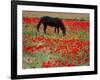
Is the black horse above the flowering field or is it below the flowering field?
above

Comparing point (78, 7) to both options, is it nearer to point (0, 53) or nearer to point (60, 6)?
point (60, 6)

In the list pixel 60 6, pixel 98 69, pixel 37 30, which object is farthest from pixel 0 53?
pixel 98 69

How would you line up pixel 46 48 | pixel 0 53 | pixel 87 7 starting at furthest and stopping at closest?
pixel 87 7
pixel 46 48
pixel 0 53

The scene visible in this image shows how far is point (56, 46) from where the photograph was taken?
2111 mm

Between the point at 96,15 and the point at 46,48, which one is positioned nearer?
the point at 46,48

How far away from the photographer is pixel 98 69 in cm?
228

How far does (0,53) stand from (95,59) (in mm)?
980

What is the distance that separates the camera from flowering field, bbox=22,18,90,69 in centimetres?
202

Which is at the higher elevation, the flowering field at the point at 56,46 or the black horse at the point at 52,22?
the black horse at the point at 52,22

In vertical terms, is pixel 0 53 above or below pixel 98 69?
above

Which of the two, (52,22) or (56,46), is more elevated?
(52,22)

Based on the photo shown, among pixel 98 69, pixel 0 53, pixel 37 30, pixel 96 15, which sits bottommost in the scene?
pixel 98 69

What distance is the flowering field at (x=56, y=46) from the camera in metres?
2.02

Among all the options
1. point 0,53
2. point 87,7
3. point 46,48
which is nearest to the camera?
point 0,53
